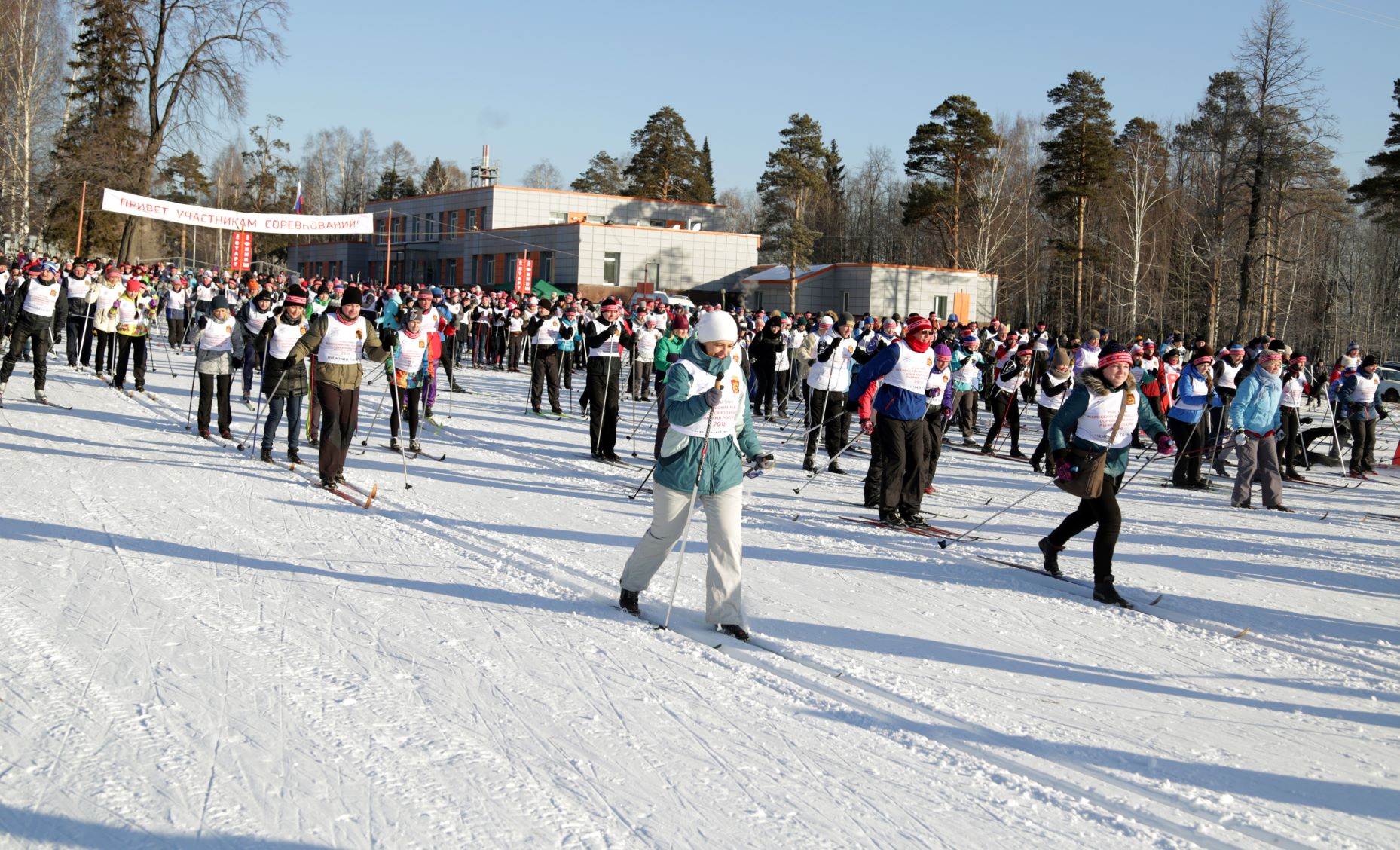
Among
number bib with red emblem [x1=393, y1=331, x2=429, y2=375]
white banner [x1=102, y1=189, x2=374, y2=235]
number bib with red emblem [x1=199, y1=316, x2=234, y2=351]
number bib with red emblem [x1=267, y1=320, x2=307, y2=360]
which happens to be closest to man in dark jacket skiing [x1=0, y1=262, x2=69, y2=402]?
number bib with red emblem [x1=199, y1=316, x2=234, y2=351]

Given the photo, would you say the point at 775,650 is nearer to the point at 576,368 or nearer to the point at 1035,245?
the point at 576,368

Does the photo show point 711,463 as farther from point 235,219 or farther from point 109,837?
point 235,219

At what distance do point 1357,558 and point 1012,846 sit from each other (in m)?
7.59

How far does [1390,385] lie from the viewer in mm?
32625

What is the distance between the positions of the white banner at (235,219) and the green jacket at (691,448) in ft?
105

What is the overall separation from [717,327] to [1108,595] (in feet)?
11.4

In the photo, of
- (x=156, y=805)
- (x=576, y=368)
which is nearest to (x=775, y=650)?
(x=156, y=805)

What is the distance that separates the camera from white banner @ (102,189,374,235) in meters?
35.6

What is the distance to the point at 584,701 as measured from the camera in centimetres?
490

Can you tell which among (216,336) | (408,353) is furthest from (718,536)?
(216,336)

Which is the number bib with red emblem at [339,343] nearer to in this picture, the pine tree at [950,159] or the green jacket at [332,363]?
the green jacket at [332,363]

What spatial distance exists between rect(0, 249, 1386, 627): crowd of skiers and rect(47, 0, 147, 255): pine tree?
2407 centimetres

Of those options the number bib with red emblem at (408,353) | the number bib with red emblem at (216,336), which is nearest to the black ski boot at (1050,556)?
the number bib with red emblem at (408,353)

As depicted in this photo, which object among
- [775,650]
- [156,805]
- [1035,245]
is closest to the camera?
[156,805]
